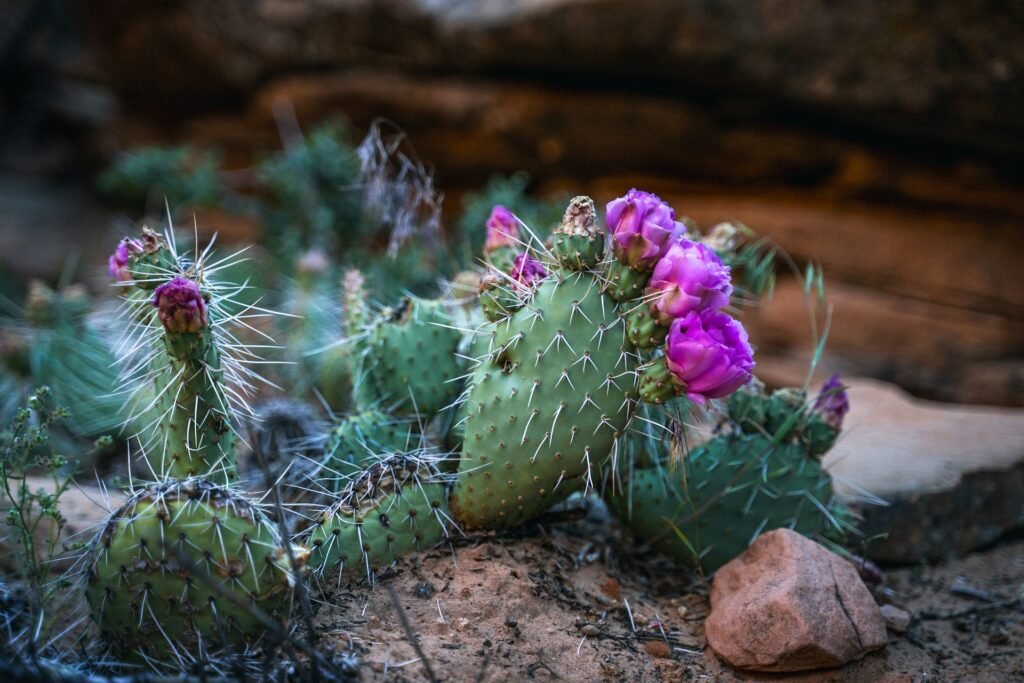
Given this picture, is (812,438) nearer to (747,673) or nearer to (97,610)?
(747,673)

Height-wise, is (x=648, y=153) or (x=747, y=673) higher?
(x=648, y=153)

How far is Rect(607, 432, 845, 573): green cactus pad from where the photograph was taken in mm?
2262

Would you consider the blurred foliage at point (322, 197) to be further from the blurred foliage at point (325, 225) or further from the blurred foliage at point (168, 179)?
the blurred foliage at point (168, 179)

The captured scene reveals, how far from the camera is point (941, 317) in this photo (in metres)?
5.18

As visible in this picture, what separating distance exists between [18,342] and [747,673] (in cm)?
304

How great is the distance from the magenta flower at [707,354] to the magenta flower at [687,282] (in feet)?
0.08

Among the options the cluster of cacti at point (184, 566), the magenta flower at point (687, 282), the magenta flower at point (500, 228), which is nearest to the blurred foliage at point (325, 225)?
the magenta flower at point (500, 228)

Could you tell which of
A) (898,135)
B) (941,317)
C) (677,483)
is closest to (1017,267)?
(941,317)

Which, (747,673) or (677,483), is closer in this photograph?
(747,673)

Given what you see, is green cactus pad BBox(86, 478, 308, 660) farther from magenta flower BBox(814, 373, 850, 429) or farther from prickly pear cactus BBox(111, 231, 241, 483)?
magenta flower BBox(814, 373, 850, 429)

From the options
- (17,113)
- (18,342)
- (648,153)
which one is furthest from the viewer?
(17,113)

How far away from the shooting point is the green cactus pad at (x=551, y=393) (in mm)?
1836

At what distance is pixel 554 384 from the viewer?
1.84 m

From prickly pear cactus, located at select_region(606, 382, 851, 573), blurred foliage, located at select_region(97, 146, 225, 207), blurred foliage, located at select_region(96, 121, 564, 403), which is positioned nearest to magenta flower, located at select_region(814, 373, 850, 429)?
prickly pear cactus, located at select_region(606, 382, 851, 573)
